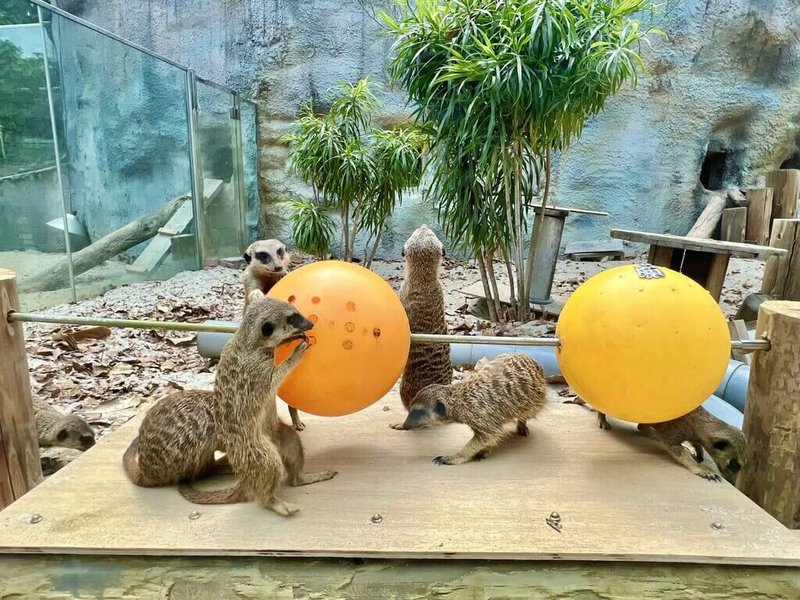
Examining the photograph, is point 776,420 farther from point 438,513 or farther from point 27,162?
point 27,162

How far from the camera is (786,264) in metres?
4.66

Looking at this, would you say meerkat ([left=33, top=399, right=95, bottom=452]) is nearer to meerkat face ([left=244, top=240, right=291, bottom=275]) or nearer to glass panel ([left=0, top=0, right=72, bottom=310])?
meerkat face ([left=244, top=240, right=291, bottom=275])

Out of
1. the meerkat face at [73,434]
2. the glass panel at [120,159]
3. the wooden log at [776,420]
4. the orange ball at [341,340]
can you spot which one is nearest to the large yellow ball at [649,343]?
the wooden log at [776,420]

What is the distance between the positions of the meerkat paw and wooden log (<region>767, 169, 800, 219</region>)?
8.06 m

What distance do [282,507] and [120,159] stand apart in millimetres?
6426

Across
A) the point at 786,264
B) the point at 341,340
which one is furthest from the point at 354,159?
the point at 341,340

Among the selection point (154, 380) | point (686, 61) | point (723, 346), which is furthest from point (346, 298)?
point (686, 61)

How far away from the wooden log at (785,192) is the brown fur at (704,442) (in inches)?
276

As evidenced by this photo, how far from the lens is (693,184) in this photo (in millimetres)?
8789

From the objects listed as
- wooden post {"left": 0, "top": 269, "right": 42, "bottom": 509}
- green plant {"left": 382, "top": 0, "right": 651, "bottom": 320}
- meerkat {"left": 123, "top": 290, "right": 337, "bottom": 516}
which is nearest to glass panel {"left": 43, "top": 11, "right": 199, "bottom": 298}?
green plant {"left": 382, "top": 0, "right": 651, "bottom": 320}

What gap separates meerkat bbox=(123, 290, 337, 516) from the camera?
126 cm

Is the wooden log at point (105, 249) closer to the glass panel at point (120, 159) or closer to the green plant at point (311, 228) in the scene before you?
the glass panel at point (120, 159)

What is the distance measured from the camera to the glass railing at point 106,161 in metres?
4.68

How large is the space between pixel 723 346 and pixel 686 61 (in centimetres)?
893
